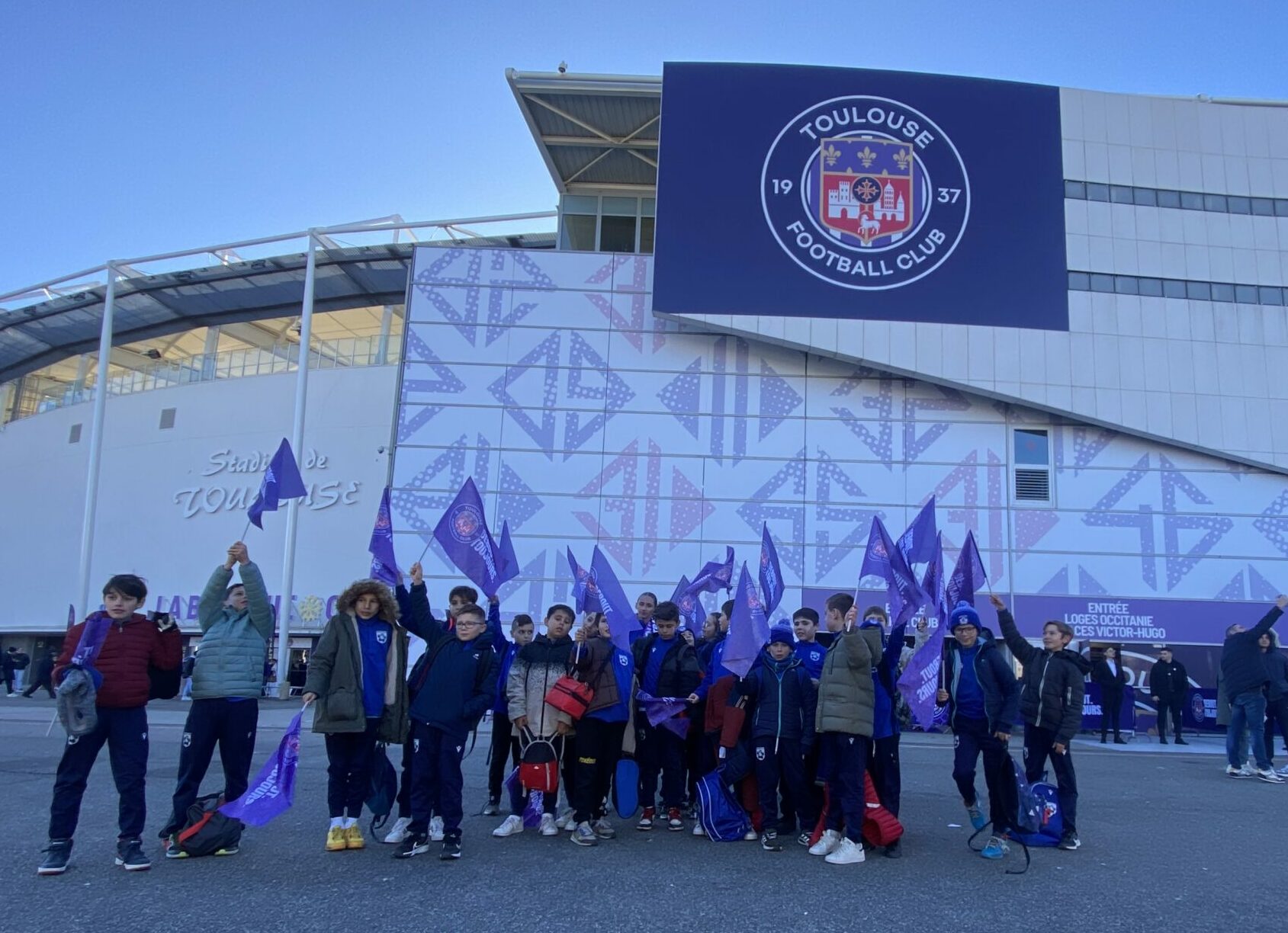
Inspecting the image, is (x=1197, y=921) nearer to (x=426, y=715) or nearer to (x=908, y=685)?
(x=908, y=685)

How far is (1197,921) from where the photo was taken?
18.2 feet

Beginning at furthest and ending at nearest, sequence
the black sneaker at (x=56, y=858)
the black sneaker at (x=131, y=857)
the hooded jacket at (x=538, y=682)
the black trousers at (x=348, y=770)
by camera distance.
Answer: the hooded jacket at (x=538, y=682) < the black trousers at (x=348, y=770) < the black sneaker at (x=131, y=857) < the black sneaker at (x=56, y=858)

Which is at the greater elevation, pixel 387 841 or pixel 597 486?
pixel 597 486

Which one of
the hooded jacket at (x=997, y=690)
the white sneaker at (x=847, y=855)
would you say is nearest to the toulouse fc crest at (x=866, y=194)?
the hooded jacket at (x=997, y=690)

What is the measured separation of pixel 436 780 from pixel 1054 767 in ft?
15.3

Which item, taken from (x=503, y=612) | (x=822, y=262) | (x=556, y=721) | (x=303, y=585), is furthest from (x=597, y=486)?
(x=556, y=721)

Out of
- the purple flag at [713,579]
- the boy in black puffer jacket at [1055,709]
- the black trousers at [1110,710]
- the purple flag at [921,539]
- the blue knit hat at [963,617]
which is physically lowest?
the black trousers at [1110,710]

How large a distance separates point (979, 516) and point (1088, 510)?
2.78 m

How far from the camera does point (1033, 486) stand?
27.2 meters

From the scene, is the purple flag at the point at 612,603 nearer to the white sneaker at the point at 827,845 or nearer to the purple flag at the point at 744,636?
the purple flag at the point at 744,636

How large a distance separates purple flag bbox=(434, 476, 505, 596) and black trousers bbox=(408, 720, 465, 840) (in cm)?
237

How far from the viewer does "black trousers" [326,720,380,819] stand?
7066mm

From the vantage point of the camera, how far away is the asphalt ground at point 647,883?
539 cm

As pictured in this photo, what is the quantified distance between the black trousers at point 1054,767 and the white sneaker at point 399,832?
4.56m
